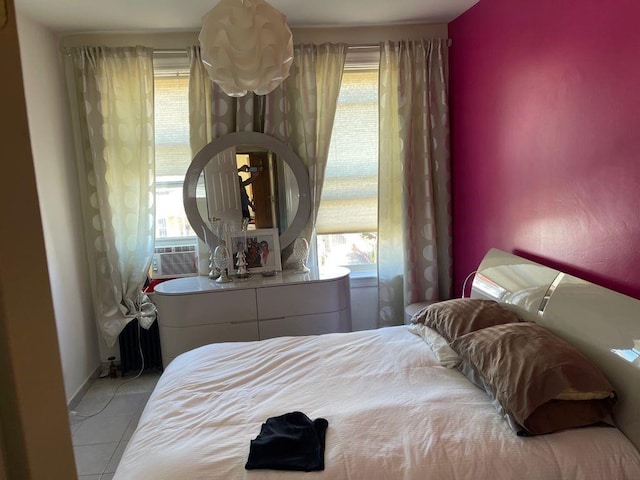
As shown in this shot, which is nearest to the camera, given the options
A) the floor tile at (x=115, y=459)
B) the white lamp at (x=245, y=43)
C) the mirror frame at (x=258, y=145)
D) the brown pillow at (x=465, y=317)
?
the white lamp at (x=245, y=43)

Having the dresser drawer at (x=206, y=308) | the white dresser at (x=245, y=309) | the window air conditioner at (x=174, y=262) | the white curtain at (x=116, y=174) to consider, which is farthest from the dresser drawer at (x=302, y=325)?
the white curtain at (x=116, y=174)

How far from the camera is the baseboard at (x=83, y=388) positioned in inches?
124

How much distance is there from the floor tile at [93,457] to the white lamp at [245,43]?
2.00 m

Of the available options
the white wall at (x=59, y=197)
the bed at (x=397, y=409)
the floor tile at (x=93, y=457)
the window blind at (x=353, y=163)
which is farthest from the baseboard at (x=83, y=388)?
the window blind at (x=353, y=163)

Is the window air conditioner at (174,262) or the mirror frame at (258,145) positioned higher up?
the mirror frame at (258,145)

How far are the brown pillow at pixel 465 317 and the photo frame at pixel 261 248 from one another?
135 centimetres

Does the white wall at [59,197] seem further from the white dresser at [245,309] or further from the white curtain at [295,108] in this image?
the white curtain at [295,108]

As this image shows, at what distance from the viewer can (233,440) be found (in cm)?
172

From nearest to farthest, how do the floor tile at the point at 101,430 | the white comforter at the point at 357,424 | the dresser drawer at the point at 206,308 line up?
1. the white comforter at the point at 357,424
2. the floor tile at the point at 101,430
3. the dresser drawer at the point at 206,308

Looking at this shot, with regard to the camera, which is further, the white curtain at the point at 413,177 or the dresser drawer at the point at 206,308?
the white curtain at the point at 413,177

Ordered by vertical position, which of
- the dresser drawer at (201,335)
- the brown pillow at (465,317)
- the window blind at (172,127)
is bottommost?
the dresser drawer at (201,335)

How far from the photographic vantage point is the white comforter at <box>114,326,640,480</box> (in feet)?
5.15

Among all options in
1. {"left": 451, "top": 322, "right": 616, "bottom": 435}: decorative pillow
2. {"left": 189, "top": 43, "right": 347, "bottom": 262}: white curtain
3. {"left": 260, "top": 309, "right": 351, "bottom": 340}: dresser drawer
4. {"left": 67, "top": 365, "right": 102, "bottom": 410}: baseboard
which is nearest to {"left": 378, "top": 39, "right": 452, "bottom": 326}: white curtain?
{"left": 189, "top": 43, "right": 347, "bottom": 262}: white curtain

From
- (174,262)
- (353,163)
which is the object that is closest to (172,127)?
(174,262)
